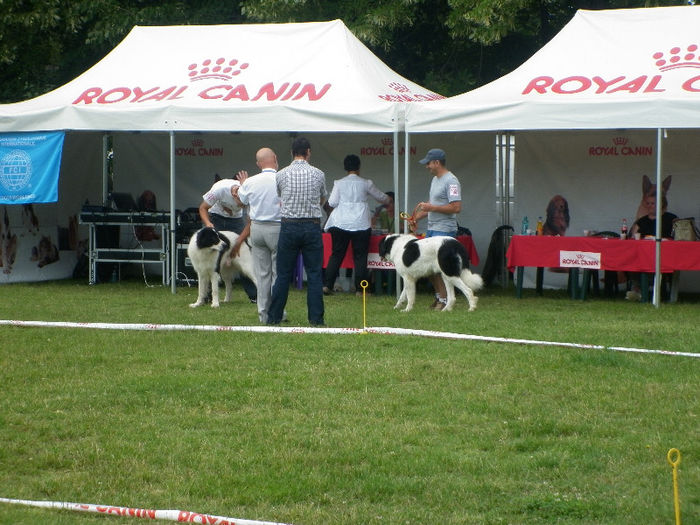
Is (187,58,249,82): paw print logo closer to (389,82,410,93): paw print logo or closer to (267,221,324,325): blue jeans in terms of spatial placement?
(389,82,410,93): paw print logo

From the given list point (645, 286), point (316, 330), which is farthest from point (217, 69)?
point (645, 286)

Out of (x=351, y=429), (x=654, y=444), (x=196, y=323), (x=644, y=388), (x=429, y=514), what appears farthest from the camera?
(x=196, y=323)

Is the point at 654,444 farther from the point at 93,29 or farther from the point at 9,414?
the point at 93,29

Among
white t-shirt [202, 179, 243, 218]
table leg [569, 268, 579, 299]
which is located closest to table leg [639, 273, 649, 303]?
table leg [569, 268, 579, 299]

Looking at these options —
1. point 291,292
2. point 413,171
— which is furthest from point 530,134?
point 291,292

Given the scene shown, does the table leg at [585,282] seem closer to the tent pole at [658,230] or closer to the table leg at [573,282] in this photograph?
the table leg at [573,282]

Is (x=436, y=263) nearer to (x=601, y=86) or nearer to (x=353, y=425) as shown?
(x=601, y=86)

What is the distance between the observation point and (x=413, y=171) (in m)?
16.6

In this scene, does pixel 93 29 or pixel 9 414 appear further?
pixel 93 29

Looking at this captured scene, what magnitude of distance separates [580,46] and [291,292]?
202 inches

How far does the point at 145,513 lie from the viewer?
4949 mm

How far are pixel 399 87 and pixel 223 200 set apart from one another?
12.6 feet

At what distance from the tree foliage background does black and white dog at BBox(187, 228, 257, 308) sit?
7.40 metres

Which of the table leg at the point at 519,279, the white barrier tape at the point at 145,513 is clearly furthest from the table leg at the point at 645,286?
Answer: the white barrier tape at the point at 145,513
